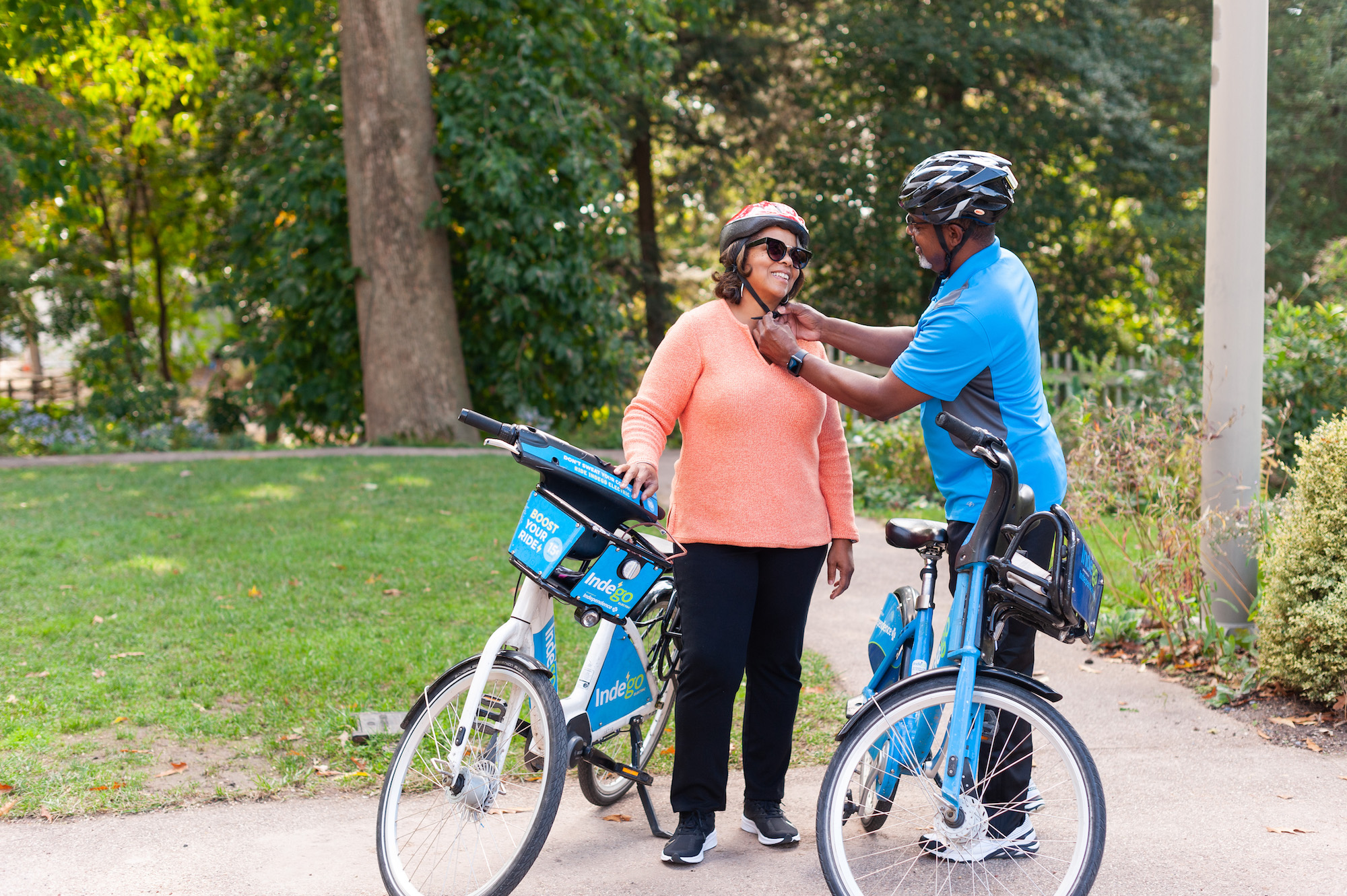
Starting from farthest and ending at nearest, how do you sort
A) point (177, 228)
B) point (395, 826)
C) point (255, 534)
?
point (177, 228), point (255, 534), point (395, 826)

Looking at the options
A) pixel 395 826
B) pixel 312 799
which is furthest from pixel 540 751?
pixel 312 799

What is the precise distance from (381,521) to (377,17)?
6.40 m

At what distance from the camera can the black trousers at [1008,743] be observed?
2.96m

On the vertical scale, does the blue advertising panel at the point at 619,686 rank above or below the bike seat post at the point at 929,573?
below

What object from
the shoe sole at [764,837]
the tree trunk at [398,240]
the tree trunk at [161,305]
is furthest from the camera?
the tree trunk at [161,305]

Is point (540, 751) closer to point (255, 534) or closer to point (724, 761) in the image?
point (724, 761)

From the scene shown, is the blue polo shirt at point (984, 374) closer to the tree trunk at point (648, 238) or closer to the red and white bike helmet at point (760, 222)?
the red and white bike helmet at point (760, 222)

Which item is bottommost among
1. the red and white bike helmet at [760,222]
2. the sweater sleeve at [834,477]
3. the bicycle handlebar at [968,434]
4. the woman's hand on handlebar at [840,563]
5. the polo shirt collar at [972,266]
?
the woman's hand on handlebar at [840,563]

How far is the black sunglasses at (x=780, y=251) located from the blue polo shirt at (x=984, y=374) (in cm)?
41

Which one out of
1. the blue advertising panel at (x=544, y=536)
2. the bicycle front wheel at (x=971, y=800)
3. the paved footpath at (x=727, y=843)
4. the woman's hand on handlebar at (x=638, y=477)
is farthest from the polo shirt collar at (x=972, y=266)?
the paved footpath at (x=727, y=843)

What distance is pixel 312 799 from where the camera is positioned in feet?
12.2

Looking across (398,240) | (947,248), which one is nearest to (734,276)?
(947,248)

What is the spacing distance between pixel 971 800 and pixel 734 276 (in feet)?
5.25

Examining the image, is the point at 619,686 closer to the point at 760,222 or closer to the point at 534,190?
the point at 760,222
